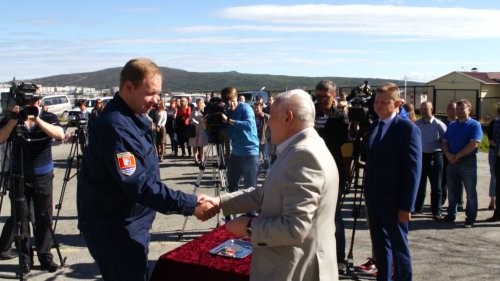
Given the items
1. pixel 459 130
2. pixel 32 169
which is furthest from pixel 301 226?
pixel 459 130

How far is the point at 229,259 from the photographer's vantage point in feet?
12.1

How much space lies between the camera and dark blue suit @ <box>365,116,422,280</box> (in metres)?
4.55

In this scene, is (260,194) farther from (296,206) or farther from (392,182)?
(392,182)

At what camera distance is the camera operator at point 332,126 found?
18.0ft

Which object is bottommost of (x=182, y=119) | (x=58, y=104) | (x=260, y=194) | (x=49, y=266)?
(x=49, y=266)

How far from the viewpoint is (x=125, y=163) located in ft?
9.44

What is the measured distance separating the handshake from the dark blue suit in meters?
1.96

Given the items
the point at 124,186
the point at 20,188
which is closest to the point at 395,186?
the point at 124,186

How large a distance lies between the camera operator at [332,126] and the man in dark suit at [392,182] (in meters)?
0.62

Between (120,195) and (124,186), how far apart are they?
142 millimetres

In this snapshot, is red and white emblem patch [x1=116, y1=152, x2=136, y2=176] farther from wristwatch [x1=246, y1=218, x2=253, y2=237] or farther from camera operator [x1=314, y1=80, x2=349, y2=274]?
camera operator [x1=314, y1=80, x2=349, y2=274]

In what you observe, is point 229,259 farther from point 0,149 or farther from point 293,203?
point 0,149

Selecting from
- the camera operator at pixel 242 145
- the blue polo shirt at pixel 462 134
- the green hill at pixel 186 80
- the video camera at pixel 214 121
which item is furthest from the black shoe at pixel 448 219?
the green hill at pixel 186 80

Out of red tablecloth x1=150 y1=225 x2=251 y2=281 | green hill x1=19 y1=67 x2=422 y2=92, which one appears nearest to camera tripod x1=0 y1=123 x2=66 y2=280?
red tablecloth x1=150 y1=225 x2=251 y2=281
